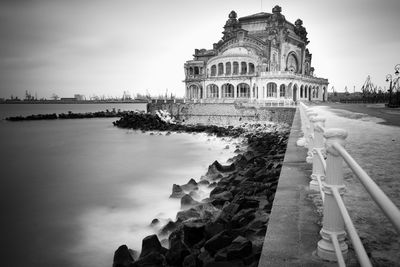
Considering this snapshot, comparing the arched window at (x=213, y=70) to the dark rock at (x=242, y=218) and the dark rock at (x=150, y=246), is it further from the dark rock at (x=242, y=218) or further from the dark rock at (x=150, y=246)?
the dark rock at (x=150, y=246)

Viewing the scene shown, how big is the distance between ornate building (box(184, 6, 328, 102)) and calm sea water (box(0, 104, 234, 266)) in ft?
73.3

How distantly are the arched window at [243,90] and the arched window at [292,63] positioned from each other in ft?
30.6

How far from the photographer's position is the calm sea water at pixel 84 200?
688cm

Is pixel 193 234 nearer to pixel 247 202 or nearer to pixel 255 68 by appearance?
pixel 247 202

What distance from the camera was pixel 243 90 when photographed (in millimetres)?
43281

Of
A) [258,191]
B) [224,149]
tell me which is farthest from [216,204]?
[224,149]

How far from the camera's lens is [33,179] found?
13.9 meters

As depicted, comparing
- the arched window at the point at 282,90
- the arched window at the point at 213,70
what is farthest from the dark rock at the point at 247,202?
the arched window at the point at 213,70

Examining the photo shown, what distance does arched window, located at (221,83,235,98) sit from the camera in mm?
44325

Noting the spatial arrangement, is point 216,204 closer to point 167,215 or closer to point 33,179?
point 167,215

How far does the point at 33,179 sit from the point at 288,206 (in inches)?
531

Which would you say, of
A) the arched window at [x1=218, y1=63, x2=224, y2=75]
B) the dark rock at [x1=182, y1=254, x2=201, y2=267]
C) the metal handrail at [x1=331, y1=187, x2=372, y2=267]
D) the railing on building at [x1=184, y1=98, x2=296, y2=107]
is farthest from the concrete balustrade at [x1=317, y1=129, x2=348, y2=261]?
the arched window at [x1=218, y1=63, x2=224, y2=75]

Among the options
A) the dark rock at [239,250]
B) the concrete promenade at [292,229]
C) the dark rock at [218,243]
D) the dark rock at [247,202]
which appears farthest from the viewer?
Answer: the dark rock at [247,202]

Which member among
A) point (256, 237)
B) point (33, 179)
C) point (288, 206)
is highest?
point (288, 206)
